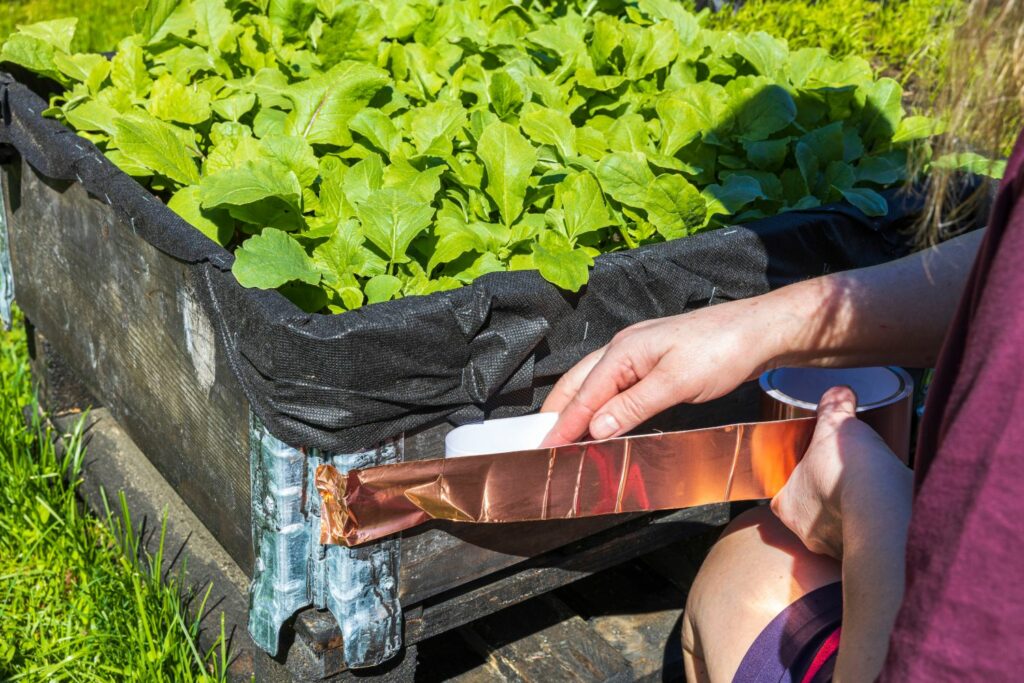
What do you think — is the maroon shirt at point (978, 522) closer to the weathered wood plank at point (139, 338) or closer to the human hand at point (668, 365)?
the human hand at point (668, 365)

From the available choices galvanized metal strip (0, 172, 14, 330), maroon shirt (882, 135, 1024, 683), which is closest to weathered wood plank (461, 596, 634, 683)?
maroon shirt (882, 135, 1024, 683)

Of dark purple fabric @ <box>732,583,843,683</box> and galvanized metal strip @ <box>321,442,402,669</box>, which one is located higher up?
dark purple fabric @ <box>732,583,843,683</box>

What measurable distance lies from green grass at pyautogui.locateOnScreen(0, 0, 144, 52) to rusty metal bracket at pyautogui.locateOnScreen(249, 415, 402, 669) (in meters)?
2.77

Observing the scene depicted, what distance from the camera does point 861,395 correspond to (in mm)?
1404

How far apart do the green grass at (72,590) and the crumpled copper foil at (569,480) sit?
1.51 ft

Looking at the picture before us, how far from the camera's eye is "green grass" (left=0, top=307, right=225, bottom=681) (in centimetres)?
157

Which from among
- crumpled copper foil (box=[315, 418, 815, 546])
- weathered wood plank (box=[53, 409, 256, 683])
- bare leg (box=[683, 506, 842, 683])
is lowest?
weathered wood plank (box=[53, 409, 256, 683])

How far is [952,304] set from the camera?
125cm

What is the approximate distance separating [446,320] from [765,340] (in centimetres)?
36

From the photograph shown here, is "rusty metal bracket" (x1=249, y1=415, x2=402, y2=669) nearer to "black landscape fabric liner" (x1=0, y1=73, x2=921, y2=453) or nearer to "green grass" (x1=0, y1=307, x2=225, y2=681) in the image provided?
"black landscape fabric liner" (x1=0, y1=73, x2=921, y2=453)

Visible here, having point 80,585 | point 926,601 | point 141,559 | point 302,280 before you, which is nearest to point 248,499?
point 302,280

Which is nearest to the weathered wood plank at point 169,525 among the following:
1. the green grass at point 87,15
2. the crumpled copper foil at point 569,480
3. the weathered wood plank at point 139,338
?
the weathered wood plank at point 139,338

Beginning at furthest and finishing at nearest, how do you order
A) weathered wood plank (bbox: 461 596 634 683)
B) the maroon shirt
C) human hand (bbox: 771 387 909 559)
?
weathered wood plank (bbox: 461 596 634 683), human hand (bbox: 771 387 909 559), the maroon shirt

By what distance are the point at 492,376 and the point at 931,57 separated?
1.78ft
